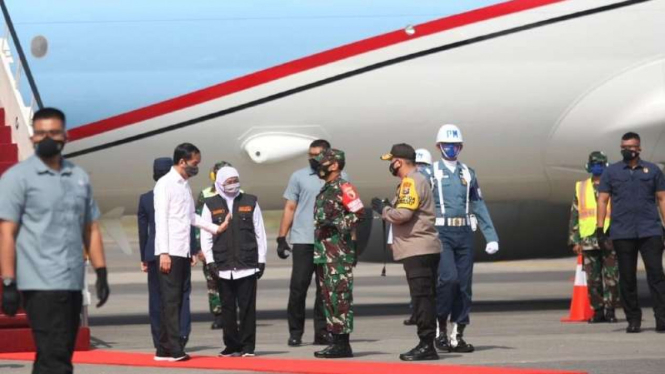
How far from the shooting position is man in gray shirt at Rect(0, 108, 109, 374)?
7777 mm

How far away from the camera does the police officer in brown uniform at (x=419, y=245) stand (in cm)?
1136

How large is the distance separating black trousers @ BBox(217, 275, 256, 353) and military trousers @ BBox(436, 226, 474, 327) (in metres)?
1.43

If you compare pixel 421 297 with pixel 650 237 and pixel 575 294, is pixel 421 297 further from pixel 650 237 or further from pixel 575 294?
pixel 575 294

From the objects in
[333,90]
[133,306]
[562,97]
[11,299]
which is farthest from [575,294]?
[11,299]

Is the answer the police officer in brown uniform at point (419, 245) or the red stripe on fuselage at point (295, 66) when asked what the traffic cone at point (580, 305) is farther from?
the police officer in brown uniform at point (419, 245)

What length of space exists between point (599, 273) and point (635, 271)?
6.11ft

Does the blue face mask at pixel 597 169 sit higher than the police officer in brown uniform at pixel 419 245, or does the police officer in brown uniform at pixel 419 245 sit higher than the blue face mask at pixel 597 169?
the blue face mask at pixel 597 169

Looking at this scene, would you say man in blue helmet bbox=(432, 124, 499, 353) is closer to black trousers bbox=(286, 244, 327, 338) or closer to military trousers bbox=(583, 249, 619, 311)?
black trousers bbox=(286, 244, 327, 338)

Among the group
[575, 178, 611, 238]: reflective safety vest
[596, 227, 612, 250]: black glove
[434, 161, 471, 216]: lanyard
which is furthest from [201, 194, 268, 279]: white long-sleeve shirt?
[575, 178, 611, 238]: reflective safety vest

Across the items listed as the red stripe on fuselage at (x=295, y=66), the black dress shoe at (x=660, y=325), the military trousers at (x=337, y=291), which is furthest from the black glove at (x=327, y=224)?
the red stripe on fuselage at (x=295, y=66)

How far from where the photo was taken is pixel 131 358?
1216 cm

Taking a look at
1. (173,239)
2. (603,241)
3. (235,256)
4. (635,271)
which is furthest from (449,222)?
(603,241)

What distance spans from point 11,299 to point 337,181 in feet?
13.8

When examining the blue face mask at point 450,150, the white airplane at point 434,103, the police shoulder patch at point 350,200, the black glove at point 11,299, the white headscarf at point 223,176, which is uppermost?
the white airplane at point 434,103
